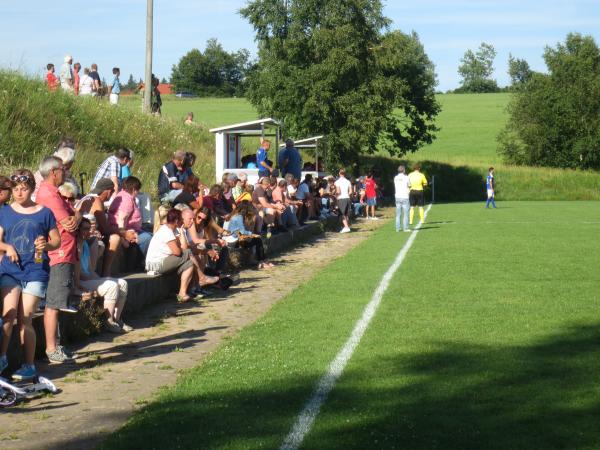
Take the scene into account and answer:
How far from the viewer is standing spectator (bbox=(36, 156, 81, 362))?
9688 millimetres

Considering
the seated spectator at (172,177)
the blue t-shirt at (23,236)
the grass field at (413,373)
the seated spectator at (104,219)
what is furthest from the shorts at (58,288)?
the seated spectator at (172,177)

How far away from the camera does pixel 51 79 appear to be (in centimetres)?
3027

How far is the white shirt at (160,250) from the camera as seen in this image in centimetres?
1434

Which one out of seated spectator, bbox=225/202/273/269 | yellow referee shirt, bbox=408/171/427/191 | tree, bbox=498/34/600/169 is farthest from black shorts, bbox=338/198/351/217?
tree, bbox=498/34/600/169

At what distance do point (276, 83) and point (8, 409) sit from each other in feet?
142

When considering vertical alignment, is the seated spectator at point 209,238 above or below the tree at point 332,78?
below

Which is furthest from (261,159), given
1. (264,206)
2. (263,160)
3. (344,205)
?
(264,206)

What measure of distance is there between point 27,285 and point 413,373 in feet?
11.2

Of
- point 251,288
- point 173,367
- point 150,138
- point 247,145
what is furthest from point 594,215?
point 173,367

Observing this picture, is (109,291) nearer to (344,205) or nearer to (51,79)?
(344,205)

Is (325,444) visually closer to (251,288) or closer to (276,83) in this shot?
(251,288)

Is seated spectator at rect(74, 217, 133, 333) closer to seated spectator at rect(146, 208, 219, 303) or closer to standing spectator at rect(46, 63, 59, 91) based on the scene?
seated spectator at rect(146, 208, 219, 303)

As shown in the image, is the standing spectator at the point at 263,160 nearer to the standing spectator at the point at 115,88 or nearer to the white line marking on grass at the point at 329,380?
the standing spectator at the point at 115,88

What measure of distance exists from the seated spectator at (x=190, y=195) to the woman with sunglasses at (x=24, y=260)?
315 inches
